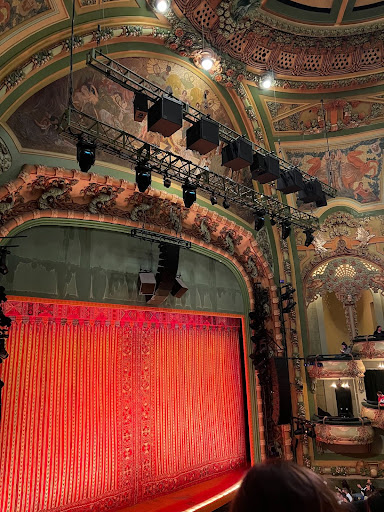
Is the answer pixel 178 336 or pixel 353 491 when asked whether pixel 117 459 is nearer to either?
pixel 178 336

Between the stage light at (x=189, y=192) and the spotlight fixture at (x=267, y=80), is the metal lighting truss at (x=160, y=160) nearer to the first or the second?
the stage light at (x=189, y=192)

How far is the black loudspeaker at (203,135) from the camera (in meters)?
6.02

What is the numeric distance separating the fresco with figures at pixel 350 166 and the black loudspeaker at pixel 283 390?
468 centimetres

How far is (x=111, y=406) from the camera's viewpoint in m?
7.68

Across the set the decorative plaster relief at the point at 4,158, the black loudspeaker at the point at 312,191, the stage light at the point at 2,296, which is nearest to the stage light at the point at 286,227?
the black loudspeaker at the point at 312,191

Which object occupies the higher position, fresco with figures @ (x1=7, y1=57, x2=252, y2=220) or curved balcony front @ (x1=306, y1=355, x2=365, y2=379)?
fresco with figures @ (x1=7, y1=57, x2=252, y2=220)

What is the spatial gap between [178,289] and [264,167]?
9.78 feet

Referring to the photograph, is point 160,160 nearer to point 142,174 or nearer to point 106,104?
point 142,174

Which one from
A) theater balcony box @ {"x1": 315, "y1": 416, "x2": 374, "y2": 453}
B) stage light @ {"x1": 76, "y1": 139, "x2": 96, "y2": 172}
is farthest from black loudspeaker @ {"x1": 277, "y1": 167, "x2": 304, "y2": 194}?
theater balcony box @ {"x1": 315, "y1": 416, "x2": 374, "y2": 453}

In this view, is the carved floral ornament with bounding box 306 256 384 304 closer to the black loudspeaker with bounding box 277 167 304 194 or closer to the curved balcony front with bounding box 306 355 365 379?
the curved balcony front with bounding box 306 355 365 379

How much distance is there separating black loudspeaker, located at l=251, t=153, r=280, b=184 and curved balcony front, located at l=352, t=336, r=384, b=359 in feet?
15.7

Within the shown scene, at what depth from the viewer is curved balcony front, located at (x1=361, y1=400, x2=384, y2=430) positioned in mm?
8930

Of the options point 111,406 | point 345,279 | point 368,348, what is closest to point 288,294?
point 345,279

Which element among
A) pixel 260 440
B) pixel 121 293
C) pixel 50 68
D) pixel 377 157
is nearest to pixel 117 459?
pixel 121 293
